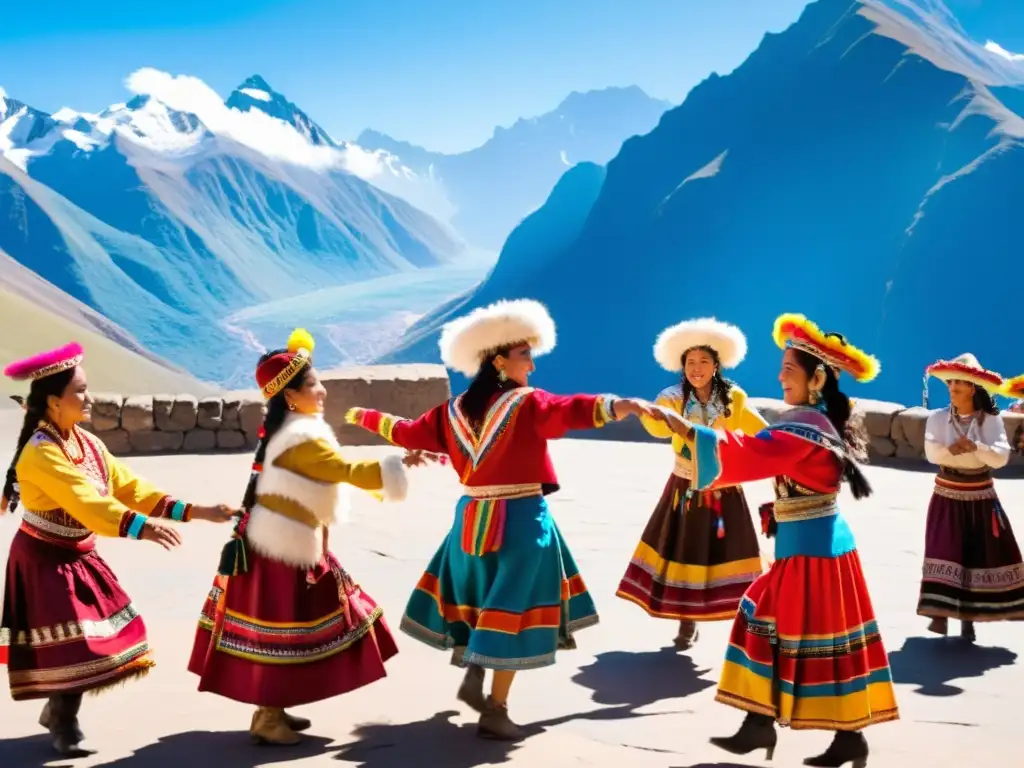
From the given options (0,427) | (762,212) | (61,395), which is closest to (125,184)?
(762,212)

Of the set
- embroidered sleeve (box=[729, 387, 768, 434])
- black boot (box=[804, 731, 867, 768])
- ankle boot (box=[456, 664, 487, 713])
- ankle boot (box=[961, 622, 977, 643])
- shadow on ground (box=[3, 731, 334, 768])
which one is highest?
embroidered sleeve (box=[729, 387, 768, 434])

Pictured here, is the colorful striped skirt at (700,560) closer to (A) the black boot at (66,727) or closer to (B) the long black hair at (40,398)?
(A) the black boot at (66,727)

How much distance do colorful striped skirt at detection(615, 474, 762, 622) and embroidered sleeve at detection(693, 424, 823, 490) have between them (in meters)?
1.59

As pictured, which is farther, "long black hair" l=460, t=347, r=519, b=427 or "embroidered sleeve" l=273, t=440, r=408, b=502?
"long black hair" l=460, t=347, r=519, b=427

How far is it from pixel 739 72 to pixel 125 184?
5117 centimetres

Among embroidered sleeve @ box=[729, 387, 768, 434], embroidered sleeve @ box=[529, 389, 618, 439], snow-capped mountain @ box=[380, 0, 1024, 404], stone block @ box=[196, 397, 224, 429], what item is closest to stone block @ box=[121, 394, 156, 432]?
stone block @ box=[196, 397, 224, 429]

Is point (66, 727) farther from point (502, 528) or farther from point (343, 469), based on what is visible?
point (502, 528)

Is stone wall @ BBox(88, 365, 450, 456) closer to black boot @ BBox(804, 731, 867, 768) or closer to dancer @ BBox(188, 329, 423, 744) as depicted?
dancer @ BBox(188, 329, 423, 744)

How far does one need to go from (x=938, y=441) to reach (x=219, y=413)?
7.99 m

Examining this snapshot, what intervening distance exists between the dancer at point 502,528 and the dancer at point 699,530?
114 centimetres

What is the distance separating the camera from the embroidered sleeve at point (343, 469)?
3.76 m

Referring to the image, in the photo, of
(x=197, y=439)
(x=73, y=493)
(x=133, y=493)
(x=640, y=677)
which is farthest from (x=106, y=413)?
(x=640, y=677)

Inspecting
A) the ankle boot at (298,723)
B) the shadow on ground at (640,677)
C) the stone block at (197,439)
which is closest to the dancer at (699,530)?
the shadow on ground at (640,677)

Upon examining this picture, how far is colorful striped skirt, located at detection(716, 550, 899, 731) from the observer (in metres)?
3.58
